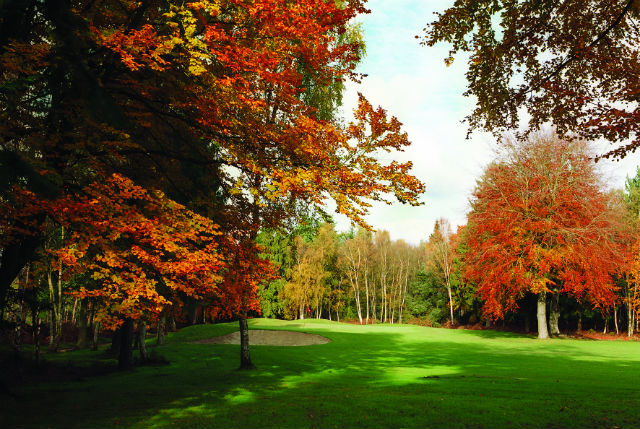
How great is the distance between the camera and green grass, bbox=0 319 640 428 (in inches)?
277

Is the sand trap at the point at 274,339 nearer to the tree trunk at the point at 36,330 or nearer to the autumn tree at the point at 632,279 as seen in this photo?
the tree trunk at the point at 36,330

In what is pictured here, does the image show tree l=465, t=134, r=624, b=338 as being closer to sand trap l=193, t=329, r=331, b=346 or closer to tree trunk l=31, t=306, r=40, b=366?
sand trap l=193, t=329, r=331, b=346

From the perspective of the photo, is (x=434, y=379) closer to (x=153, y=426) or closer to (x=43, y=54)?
(x=153, y=426)

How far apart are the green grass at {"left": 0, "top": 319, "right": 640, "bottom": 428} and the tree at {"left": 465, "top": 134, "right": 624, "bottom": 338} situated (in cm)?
762

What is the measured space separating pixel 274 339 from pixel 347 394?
19473 mm

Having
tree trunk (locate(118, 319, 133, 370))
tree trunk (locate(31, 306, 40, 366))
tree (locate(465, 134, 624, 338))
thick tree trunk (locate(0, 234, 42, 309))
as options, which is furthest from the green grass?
tree (locate(465, 134, 624, 338))

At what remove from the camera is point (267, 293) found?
50188 mm

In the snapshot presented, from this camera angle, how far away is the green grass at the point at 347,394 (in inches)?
277

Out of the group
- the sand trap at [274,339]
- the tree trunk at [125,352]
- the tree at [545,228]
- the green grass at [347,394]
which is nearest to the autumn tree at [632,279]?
the tree at [545,228]

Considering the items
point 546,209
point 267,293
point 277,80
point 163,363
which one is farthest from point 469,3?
point 267,293

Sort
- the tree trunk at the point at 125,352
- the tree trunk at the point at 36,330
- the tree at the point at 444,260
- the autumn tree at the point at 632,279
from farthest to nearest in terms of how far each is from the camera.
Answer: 1. the tree at the point at 444,260
2. the autumn tree at the point at 632,279
3. the tree trunk at the point at 125,352
4. the tree trunk at the point at 36,330

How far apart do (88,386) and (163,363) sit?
4731 millimetres

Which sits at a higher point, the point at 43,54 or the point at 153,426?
the point at 43,54

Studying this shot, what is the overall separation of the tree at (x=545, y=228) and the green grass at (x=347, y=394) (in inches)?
300
